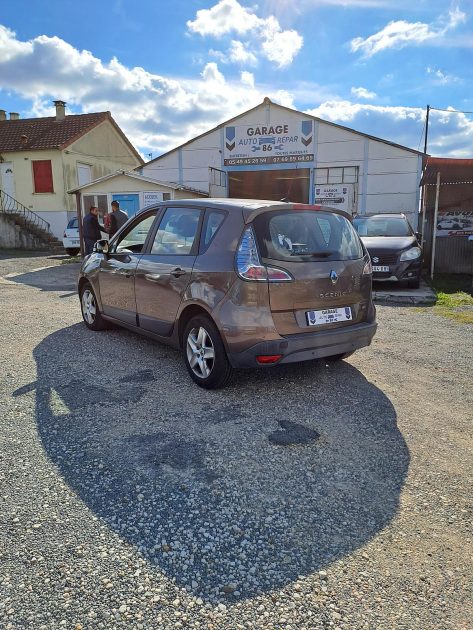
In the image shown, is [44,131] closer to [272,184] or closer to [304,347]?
[272,184]


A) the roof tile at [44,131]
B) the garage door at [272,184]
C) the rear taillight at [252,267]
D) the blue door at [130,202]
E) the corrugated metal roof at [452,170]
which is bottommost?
the rear taillight at [252,267]

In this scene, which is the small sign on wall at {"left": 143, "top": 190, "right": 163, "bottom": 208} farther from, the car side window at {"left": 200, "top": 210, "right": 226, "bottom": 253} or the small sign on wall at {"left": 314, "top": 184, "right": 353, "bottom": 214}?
the car side window at {"left": 200, "top": 210, "right": 226, "bottom": 253}

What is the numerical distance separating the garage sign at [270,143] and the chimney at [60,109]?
1503cm

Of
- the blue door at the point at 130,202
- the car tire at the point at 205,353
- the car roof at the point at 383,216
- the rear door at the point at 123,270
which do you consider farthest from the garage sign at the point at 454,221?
the car tire at the point at 205,353

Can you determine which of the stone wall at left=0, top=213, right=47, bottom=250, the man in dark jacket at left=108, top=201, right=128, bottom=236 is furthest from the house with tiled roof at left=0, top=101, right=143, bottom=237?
the man in dark jacket at left=108, top=201, right=128, bottom=236

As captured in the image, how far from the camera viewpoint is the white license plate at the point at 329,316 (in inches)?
162

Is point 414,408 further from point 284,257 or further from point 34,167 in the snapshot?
point 34,167

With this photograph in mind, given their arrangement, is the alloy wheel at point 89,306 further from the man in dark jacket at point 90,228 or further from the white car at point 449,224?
the white car at point 449,224

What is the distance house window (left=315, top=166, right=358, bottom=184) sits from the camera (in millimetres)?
17875

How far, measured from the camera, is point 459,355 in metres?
5.53

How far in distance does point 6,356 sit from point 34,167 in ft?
80.8

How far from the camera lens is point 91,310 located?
6.61m

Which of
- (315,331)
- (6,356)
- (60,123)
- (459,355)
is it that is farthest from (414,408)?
(60,123)

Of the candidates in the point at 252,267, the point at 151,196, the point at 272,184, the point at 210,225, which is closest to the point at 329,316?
the point at 252,267
